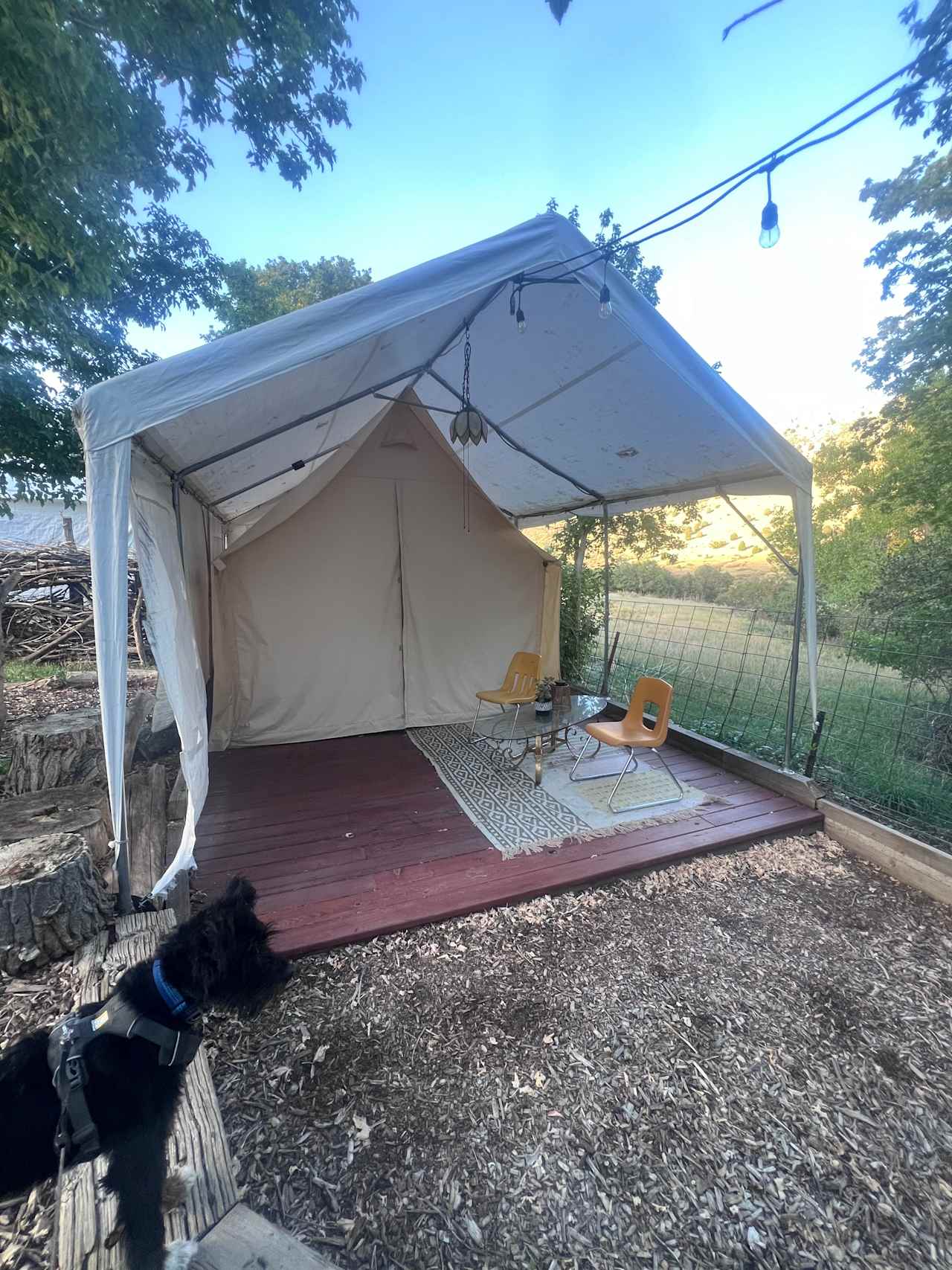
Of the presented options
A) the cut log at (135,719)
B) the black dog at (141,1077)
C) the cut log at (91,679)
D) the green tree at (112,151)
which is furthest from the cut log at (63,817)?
the cut log at (91,679)

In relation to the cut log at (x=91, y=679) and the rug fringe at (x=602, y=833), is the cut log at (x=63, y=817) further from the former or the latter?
the cut log at (x=91, y=679)

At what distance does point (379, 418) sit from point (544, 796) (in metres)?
3.09

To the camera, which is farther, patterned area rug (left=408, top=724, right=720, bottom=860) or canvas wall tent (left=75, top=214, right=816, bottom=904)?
patterned area rug (left=408, top=724, right=720, bottom=860)

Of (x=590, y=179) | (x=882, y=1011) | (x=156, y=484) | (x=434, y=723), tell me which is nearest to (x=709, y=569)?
(x=434, y=723)

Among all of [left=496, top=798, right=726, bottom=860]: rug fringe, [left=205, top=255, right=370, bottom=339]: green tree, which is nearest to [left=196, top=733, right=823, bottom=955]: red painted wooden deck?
[left=496, top=798, right=726, bottom=860]: rug fringe

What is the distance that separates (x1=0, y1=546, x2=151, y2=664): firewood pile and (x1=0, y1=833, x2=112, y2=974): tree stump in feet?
16.8

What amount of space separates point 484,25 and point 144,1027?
199 inches

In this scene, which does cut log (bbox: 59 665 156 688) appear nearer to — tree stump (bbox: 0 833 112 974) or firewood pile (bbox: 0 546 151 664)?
firewood pile (bbox: 0 546 151 664)

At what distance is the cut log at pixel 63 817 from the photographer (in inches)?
70.2

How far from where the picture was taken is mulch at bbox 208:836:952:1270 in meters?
1.08

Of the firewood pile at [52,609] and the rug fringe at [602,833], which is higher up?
the firewood pile at [52,609]

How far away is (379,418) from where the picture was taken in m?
3.80

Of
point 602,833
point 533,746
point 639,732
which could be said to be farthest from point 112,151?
point 602,833

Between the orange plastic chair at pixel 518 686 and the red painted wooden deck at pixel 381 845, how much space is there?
80 centimetres
